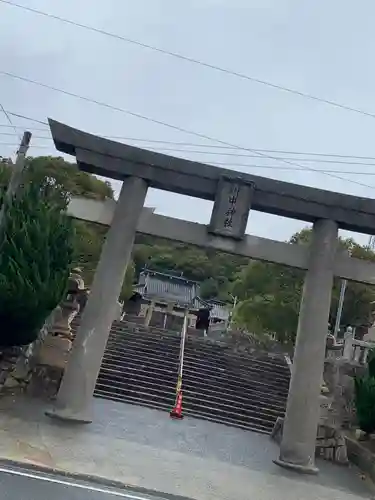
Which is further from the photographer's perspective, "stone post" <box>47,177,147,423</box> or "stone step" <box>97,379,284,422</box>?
"stone step" <box>97,379,284,422</box>

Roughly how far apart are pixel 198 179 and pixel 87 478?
7.22 m

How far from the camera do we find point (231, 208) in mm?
12516

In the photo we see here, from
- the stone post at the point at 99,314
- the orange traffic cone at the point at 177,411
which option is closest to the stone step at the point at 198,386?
the orange traffic cone at the point at 177,411

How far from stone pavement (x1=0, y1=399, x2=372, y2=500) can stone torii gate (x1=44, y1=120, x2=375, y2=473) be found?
64.4 inches

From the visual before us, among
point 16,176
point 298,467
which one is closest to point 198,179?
point 16,176

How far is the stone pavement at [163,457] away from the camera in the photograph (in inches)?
298

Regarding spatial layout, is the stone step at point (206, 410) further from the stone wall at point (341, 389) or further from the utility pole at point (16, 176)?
the utility pole at point (16, 176)

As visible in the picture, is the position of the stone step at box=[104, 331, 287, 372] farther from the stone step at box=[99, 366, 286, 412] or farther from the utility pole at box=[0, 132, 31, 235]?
the utility pole at box=[0, 132, 31, 235]

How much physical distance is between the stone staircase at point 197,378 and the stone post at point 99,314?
5.84m

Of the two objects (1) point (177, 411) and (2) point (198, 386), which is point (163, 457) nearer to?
(1) point (177, 411)

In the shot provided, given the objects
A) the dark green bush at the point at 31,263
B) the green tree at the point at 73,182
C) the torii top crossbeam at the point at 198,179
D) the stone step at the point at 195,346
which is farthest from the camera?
the green tree at the point at 73,182

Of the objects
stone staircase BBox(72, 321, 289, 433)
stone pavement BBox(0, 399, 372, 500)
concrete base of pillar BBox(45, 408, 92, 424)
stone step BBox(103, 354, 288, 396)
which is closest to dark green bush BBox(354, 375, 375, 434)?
stone pavement BBox(0, 399, 372, 500)

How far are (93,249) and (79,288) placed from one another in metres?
10.9

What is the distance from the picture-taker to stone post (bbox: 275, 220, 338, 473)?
11.2 meters
